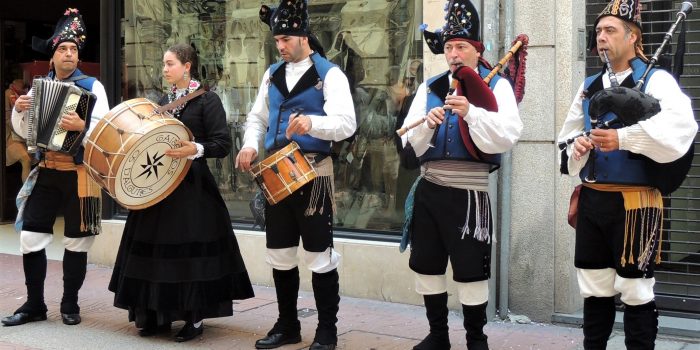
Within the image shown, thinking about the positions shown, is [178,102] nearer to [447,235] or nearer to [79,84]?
[79,84]

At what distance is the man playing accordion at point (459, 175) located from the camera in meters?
4.67

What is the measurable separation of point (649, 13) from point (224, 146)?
10.3 ft

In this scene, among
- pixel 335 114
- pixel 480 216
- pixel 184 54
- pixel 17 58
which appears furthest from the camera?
pixel 17 58

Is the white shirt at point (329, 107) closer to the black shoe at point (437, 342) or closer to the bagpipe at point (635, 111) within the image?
the black shoe at point (437, 342)

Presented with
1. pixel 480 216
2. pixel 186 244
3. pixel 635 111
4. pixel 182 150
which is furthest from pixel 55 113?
pixel 635 111

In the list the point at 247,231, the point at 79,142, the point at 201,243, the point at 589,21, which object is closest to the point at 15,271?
the point at 247,231

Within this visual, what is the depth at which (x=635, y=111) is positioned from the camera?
4156mm

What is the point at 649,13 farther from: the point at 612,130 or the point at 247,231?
the point at 247,231

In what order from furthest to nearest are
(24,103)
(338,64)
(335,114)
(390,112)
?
(338,64) → (390,112) → (24,103) → (335,114)

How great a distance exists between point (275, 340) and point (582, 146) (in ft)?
7.91

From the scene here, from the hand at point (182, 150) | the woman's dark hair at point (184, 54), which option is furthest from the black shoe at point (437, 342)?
the woman's dark hair at point (184, 54)

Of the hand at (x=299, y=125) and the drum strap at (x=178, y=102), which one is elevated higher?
the drum strap at (x=178, y=102)

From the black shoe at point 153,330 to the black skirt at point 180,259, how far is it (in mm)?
117

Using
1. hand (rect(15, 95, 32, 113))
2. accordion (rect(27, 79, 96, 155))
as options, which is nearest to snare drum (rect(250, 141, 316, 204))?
accordion (rect(27, 79, 96, 155))
